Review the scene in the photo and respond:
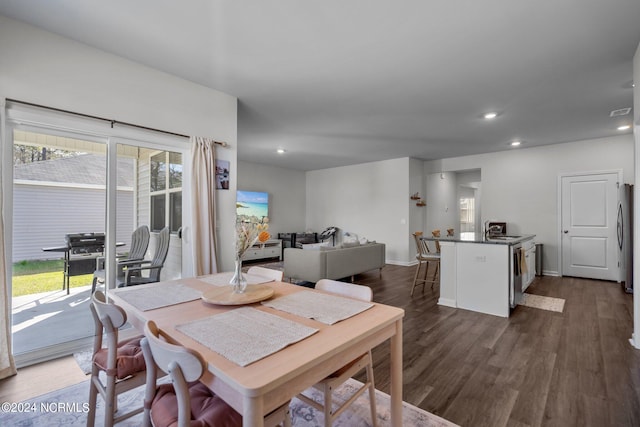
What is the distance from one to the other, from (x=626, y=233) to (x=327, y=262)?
15.8ft

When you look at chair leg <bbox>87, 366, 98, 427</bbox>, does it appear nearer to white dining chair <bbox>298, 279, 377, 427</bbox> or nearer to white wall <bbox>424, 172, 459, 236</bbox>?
white dining chair <bbox>298, 279, 377, 427</bbox>

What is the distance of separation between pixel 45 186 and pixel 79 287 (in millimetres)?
975

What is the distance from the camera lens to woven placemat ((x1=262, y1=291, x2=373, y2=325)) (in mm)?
1348

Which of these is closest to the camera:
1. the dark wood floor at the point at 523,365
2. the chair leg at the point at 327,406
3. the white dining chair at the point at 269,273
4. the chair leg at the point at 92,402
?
the chair leg at the point at 327,406

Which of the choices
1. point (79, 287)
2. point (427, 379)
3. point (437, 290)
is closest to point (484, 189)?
point (437, 290)

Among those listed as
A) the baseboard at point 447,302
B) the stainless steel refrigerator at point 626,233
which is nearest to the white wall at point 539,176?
the stainless steel refrigerator at point 626,233

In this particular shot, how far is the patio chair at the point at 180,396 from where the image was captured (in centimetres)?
93

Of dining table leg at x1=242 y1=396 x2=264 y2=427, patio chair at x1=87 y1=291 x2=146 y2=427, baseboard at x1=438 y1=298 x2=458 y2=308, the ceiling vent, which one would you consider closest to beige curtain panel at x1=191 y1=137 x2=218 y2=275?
patio chair at x1=87 y1=291 x2=146 y2=427

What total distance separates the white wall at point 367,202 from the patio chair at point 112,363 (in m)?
6.14

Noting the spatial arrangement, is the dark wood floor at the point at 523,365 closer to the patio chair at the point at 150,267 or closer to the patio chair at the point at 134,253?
the patio chair at the point at 150,267

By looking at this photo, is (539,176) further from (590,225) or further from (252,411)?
(252,411)

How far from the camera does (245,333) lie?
1157mm

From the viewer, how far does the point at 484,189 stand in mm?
6492

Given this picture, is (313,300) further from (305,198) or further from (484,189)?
(305,198)
